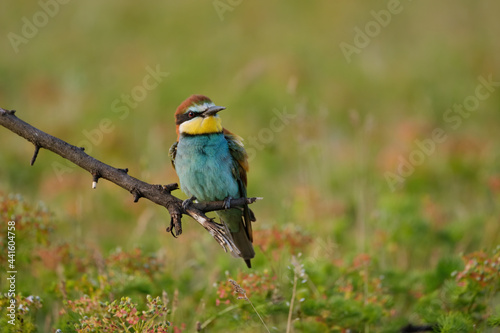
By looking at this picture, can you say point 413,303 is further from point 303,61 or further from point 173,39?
point 173,39

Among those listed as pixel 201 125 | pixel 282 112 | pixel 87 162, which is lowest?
pixel 87 162

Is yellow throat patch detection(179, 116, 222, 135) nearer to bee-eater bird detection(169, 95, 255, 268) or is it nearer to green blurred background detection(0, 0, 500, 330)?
bee-eater bird detection(169, 95, 255, 268)

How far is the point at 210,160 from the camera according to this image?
3.27m

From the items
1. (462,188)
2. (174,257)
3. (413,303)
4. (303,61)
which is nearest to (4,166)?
(174,257)

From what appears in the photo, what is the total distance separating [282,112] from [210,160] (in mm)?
3734

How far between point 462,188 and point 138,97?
159 inches

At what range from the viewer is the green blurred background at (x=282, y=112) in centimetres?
418

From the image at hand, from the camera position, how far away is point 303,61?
345 inches

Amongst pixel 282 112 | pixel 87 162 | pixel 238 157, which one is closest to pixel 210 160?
pixel 238 157

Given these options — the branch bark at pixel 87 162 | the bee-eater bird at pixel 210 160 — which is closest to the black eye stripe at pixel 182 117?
the bee-eater bird at pixel 210 160

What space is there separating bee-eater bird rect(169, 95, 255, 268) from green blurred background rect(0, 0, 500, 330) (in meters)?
0.21

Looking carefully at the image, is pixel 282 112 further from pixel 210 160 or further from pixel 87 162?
pixel 87 162

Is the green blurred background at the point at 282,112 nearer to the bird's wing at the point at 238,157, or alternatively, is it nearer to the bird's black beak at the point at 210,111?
the bird's wing at the point at 238,157

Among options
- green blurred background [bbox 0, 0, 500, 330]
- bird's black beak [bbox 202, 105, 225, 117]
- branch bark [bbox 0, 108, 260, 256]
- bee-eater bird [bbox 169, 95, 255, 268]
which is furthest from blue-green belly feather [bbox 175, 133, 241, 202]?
branch bark [bbox 0, 108, 260, 256]
